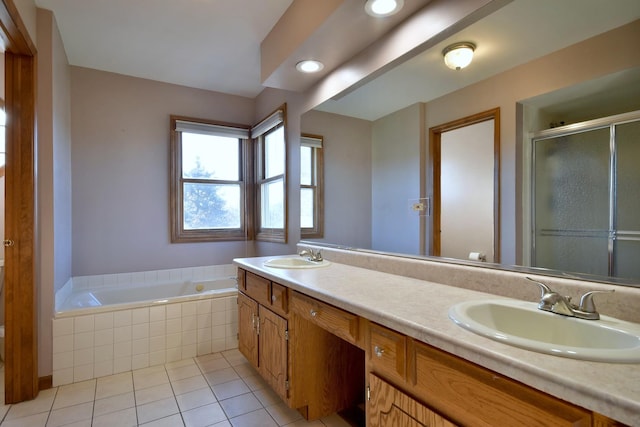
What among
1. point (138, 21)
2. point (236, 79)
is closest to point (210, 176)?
point (236, 79)

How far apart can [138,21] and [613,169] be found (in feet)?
9.13

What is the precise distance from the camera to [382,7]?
1573 mm

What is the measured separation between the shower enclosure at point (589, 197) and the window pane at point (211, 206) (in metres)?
3.05

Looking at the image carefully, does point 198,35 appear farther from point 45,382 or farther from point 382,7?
point 45,382

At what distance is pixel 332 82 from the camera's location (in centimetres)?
230

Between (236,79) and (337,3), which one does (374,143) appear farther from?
(236,79)

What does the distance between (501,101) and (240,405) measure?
6.89 feet

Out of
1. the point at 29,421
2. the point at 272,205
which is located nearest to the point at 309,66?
the point at 272,205

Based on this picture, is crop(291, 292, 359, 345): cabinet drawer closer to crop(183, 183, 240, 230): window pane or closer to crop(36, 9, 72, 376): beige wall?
crop(36, 9, 72, 376): beige wall

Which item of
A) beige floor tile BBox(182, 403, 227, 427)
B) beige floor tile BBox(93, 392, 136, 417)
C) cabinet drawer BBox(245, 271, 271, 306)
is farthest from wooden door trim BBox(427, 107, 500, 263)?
beige floor tile BBox(93, 392, 136, 417)

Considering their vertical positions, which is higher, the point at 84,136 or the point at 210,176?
the point at 84,136

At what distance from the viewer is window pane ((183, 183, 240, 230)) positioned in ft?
11.4

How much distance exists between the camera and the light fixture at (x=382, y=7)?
1.54 metres

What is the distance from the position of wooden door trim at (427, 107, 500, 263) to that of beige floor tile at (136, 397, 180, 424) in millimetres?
1751
